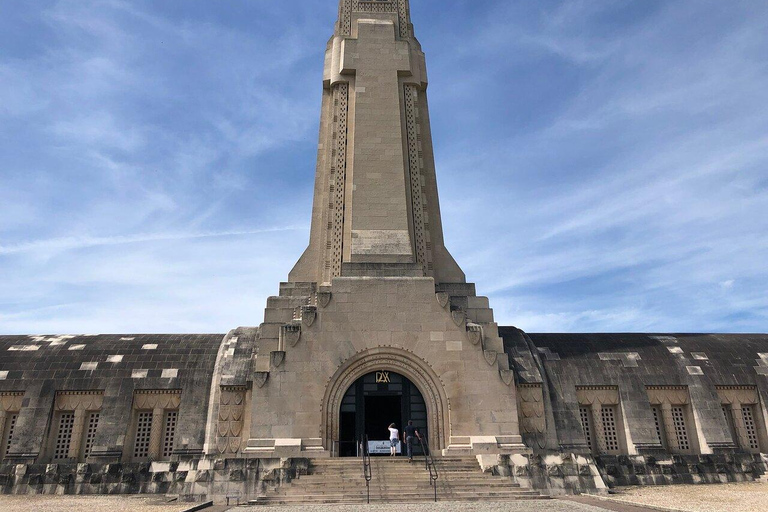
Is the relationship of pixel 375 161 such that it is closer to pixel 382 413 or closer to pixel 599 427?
pixel 382 413

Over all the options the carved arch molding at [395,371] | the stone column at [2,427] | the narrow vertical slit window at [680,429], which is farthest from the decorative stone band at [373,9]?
the stone column at [2,427]

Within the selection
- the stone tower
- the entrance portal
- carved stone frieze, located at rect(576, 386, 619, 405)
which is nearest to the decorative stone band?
the stone tower

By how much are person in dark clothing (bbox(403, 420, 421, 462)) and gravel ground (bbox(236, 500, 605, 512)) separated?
9.14 feet

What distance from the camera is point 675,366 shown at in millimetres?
23391

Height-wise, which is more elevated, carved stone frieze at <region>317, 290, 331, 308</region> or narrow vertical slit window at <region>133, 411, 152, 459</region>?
carved stone frieze at <region>317, 290, 331, 308</region>

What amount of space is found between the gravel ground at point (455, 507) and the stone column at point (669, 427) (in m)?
10.9

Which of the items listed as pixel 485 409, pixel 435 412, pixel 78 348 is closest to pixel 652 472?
pixel 485 409

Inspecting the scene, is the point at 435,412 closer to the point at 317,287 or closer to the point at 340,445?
the point at 340,445

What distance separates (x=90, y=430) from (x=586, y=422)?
19.0 meters

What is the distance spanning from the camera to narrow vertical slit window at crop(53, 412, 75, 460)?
20.9 metres

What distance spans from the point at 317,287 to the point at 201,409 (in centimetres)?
619

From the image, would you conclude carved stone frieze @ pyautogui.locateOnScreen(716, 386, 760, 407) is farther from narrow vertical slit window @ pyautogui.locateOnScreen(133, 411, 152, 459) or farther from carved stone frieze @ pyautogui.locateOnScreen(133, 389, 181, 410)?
narrow vertical slit window @ pyautogui.locateOnScreen(133, 411, 152, 459)

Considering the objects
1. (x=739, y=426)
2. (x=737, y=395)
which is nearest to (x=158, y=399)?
(x=739, y=426)

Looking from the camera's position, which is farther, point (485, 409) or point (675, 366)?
point (675, 366)
